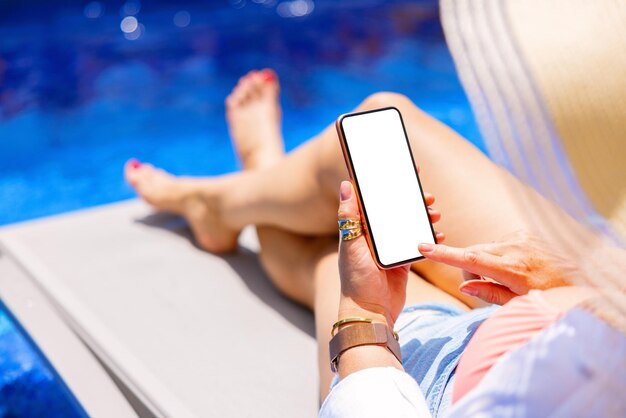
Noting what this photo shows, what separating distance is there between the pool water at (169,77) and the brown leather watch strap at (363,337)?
6.02 feet

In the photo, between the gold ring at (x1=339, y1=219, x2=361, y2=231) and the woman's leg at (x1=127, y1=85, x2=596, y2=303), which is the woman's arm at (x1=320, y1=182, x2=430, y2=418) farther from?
the woman's leg at (x1=127, y1=85, x2=596, y2=303)

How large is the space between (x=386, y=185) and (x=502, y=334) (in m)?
0.23

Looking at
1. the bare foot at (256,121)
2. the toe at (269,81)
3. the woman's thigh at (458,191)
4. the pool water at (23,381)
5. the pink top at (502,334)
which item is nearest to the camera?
the pink top at (502,334)

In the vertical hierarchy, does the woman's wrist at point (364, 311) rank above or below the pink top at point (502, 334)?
above

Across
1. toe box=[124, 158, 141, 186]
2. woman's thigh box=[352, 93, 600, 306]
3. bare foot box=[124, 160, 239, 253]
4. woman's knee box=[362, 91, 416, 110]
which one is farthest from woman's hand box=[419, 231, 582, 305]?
toe box=[124, 158, 141, 186]

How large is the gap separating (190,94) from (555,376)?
2764 mm

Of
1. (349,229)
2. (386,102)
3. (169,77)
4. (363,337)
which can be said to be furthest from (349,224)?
(169,77)

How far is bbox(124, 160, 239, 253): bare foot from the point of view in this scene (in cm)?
137

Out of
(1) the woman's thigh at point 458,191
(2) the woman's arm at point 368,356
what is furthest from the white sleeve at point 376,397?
(1) the woman's thigh at point 458,191

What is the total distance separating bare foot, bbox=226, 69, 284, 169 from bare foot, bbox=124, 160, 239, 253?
15 cm

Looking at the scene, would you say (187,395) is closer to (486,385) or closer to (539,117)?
(486,385)

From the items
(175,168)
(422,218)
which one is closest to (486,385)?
(422,218)

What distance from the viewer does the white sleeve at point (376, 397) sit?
622 mm

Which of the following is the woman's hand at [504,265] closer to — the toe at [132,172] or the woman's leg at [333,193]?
the woman's leg at [333,193]
